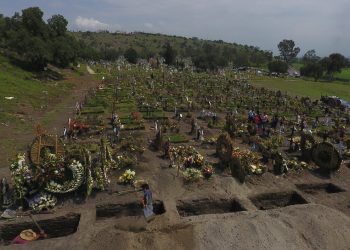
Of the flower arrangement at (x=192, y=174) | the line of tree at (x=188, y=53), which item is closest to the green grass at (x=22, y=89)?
the flower arrangement at (x=192, y=174)

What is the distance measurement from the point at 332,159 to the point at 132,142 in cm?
1174

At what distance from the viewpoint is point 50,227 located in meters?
16.1

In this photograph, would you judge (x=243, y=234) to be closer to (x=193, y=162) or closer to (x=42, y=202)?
(x=193, y=162)

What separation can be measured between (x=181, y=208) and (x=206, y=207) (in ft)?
4.03

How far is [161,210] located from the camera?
17.5 metres

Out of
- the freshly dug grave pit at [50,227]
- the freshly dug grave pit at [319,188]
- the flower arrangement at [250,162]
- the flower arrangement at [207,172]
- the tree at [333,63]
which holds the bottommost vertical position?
the freshly dug grave pit at [50,227]

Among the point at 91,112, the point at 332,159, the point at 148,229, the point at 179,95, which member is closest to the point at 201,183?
the point at 148,229

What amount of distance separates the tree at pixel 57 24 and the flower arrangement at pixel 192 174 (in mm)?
56883

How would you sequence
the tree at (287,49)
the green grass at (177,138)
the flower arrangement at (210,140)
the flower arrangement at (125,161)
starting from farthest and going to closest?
the tree at (287,49) → the green grass at (177,138) → the flower arrangement at (210,140) → the flower arrangement at (125,161)

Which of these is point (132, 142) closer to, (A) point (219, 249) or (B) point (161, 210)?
(B) point (161, 210)

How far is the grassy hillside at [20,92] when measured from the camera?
1364 inches

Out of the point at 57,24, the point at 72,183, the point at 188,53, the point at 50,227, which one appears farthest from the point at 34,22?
the point at 188,53

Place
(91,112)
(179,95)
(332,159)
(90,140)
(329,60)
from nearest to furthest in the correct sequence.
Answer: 1. (332,159)
2. (90,140)
3. (91,112)
4. (179,95)
5. (329,60)

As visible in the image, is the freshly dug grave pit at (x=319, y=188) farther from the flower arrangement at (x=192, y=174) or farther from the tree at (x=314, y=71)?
the tree at (x=314, y=71)
